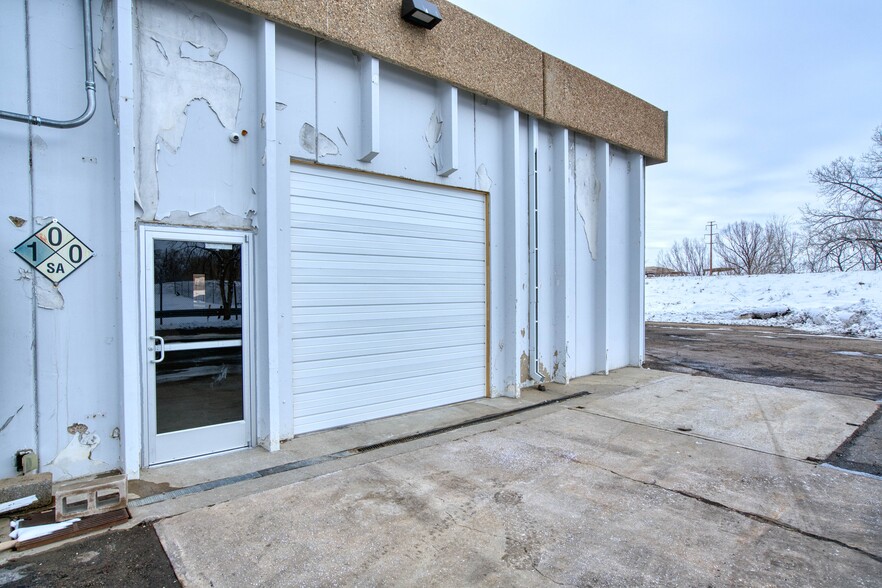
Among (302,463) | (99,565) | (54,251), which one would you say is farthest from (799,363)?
(54,251)

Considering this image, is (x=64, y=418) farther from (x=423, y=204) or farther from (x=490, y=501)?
(x=423, y=204)

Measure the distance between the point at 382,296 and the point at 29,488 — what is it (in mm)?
3257

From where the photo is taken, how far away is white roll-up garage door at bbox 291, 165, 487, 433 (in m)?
4.66

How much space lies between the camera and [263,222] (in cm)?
422

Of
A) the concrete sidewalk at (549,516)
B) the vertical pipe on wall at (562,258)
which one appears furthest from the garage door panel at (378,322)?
the vertical pipe on wall at (562,258)

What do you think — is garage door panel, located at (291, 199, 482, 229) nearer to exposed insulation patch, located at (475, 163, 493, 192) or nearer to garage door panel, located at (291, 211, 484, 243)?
garage door panel, located at (291, 211, 484, 243)

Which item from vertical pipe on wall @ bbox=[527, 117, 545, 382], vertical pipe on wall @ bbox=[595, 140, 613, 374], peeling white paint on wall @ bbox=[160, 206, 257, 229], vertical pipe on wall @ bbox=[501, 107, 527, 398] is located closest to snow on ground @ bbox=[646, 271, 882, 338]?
vertical pipe on wall @ bbox=[595, 140, 613, 374]

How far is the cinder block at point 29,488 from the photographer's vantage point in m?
2.97

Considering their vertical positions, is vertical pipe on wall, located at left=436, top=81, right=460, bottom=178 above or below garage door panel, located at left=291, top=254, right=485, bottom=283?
above

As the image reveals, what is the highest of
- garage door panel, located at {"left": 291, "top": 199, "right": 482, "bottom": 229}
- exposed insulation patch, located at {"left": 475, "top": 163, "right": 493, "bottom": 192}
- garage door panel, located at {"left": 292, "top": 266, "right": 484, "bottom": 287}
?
exposed insulation patch, located at {"left": 475, "top": 163, "right": 493, "bottom": 192}

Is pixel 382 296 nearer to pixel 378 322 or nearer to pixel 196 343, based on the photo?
pixel 378 322

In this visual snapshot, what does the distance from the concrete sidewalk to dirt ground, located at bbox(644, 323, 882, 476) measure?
29cm

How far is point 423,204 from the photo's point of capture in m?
5.63

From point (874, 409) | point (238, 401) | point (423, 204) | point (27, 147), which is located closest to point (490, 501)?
point (238, 401)
